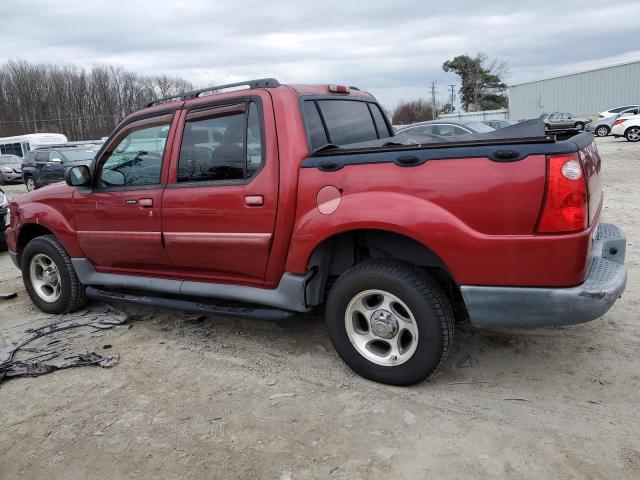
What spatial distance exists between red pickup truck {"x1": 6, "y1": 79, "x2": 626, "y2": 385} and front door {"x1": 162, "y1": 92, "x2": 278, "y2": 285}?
0.4 inches

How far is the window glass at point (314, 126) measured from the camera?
11.5 ft

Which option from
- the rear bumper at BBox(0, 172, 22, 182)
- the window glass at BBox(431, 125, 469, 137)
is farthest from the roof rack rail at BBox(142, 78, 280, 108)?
the rear bumper at BBox(0, 172, 22, 182)

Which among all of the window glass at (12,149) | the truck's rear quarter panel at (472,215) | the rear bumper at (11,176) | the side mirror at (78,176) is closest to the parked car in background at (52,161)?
the rear bumper at (11,176)

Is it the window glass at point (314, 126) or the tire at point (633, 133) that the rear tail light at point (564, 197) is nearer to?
the window glass at point (314, 126)

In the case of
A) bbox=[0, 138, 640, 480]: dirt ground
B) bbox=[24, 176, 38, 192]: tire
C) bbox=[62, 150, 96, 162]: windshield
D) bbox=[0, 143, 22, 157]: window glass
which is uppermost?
bbox=[0, 143, 22, 157]: window glass

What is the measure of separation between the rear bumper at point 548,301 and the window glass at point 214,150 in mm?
1694

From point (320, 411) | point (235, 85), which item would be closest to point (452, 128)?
point (235, 85)

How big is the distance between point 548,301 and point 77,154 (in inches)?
682

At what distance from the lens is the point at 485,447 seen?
102 inches

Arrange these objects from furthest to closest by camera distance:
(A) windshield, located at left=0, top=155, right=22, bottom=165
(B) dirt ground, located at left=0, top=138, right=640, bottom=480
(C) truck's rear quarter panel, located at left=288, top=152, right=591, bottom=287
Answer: (A) windshield, located at left=0, top=155, right=22, bottom=165, (C) truck's rear quarter panel, located at left=288, top=152, right=591, bottom=287, (B) dirt ground, located at left=0, top=138, right=640, bottom=480

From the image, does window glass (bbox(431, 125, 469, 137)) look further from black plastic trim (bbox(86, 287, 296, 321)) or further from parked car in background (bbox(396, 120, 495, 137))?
black plastic trim (bbox(86, 287, 296, 321))

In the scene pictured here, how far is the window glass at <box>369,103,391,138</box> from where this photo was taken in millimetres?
4602

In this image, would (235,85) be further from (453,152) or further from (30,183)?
(30,183)

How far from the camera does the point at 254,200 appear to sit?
11.2 feet
